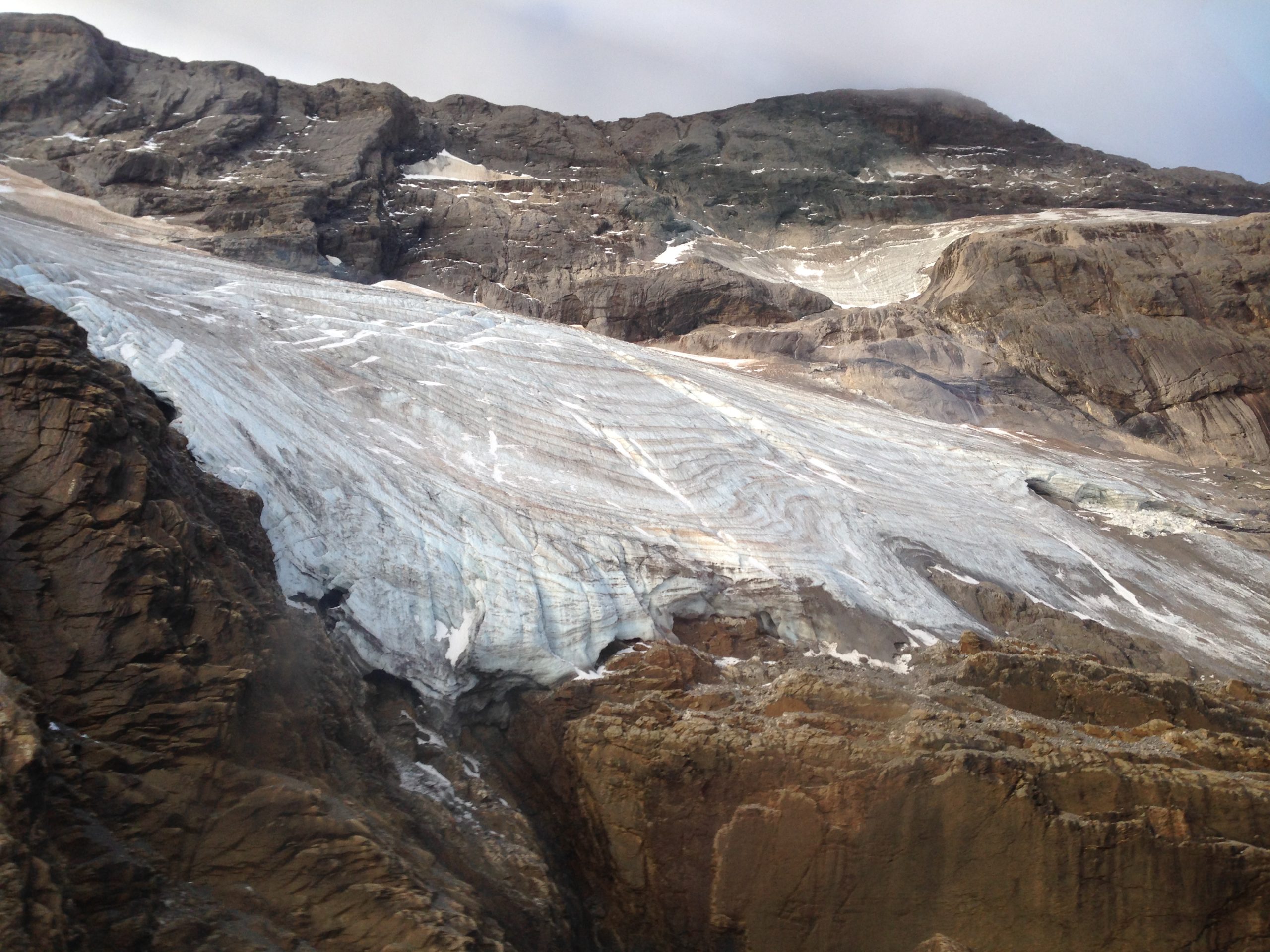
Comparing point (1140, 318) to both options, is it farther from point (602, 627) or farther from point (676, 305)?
point (602, 627)

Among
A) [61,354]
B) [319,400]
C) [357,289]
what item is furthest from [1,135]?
[61,354]

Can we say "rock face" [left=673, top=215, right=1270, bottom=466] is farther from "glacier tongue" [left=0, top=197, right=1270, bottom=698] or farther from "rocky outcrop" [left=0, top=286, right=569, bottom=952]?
"rocky outcrop" [left=0, top=286, right=569, bottom=952]

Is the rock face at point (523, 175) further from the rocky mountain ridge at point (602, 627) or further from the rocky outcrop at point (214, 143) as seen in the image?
the rocky mountain ridge at point (602, 627)

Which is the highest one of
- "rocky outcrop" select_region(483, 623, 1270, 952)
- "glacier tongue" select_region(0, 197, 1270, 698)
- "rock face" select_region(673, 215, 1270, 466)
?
"rock face" select_region(673, 215, 1270, 466)

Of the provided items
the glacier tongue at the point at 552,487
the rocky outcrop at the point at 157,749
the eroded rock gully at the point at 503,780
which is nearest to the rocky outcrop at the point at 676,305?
the glacier tongue at the point at 552,487

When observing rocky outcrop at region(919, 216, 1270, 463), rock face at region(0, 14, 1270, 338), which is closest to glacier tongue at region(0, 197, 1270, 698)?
rocky outcrop at region(919, 216, 1270, 463)

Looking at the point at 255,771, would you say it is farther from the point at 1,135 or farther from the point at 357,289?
the point at 1,135
